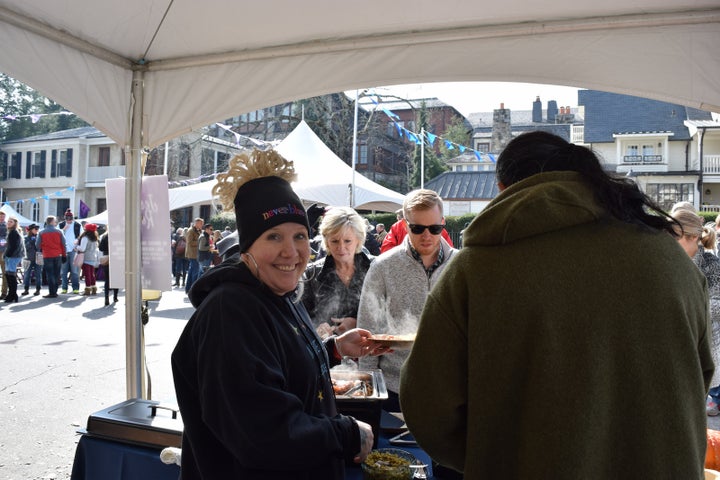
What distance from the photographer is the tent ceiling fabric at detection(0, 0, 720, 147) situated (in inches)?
105

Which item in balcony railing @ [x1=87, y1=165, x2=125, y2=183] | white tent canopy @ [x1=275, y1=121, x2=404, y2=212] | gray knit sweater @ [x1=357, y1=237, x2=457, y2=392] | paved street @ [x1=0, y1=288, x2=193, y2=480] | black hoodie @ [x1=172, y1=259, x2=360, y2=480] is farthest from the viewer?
balcony railing @ [x1=87, y1=165, x2=125, y2=183]

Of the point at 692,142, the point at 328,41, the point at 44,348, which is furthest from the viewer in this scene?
the point at 692,142

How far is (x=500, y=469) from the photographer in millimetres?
1225

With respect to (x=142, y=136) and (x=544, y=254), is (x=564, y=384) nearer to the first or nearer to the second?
(x=544, y=254)

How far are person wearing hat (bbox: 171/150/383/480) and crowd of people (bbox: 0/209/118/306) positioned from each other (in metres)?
11.2

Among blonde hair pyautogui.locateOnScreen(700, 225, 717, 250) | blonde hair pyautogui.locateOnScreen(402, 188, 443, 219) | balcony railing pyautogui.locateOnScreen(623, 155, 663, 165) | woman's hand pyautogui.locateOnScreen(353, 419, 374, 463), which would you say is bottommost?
woman's hand pyautogui.locateOnScreen(353, 419, 374, 463)

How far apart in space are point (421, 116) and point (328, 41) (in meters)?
34.7

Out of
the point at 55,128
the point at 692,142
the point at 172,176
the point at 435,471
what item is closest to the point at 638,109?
the point at 692,142

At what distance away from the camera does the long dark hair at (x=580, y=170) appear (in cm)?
126

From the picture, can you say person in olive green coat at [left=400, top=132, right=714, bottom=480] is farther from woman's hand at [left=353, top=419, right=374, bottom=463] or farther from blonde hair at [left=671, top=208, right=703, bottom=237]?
blonde hair at [left=671, top=208, right=703, bottom=237]

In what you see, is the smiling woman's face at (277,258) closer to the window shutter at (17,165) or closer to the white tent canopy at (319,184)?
the white tent canopy at (319,184)

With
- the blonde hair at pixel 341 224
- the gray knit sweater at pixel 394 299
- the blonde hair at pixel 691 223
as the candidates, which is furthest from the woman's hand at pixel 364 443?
the blonde hair at pixel 691 223

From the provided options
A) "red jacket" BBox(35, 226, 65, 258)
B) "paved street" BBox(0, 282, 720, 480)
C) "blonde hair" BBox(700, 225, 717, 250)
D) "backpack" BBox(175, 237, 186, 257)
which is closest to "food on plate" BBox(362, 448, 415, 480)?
"paved street" BBox(0, 282, 720, 480)

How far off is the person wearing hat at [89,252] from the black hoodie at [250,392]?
13.8 metres
